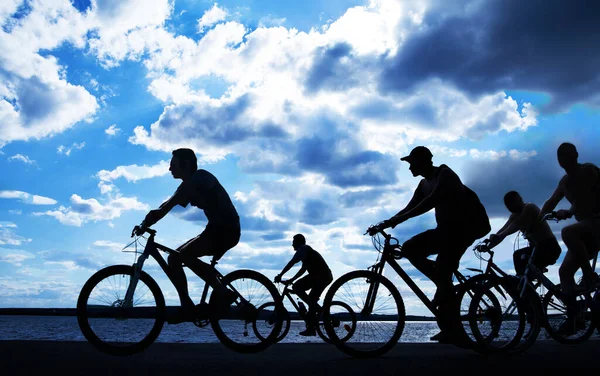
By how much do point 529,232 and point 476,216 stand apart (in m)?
2.64

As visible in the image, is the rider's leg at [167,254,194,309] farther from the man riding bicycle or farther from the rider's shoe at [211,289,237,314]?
the man riding bicycle

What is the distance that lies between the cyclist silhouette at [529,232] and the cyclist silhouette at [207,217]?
13.0 ft

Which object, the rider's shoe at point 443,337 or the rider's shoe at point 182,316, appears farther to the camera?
the rider's shoe at point 182,316

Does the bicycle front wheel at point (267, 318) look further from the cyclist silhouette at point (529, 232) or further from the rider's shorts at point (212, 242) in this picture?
the cyclist silhouette at point (529, 232)

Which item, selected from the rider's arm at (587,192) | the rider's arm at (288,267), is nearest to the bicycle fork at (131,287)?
the rider's arm at (288,267)

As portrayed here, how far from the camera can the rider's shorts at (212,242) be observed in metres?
6.39

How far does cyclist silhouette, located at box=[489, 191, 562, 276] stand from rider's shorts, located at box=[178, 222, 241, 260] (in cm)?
392

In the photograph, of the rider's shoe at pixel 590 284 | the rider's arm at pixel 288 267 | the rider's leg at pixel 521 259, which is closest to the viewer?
the rider's leg at pixel 521 259

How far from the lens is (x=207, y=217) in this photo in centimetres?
654

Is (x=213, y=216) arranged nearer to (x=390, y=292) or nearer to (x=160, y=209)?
(x=160, y=209)

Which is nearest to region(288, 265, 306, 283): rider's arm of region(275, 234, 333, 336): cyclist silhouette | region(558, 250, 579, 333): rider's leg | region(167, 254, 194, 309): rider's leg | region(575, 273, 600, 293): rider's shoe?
region(275, 234, 333, 336): cyclist silhouette

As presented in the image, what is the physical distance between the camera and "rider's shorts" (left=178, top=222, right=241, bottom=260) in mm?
6395

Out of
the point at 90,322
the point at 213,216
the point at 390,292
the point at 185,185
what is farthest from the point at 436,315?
the point at 90,322

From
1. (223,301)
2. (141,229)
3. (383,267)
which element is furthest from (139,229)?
(383,267)
